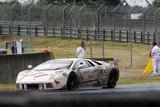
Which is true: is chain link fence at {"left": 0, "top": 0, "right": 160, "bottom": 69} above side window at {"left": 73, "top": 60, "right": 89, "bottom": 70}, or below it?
above

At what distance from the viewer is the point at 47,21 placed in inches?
1987

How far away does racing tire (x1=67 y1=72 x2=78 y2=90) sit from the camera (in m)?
15.9

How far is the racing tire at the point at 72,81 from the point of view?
52.2 feet

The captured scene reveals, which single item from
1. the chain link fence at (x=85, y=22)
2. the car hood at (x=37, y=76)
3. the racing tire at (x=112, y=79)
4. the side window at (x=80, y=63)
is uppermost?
the chain link fence at (x=85, y=22)

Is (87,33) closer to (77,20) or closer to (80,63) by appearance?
(77,20)

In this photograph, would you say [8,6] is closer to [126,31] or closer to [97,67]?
[126,31]

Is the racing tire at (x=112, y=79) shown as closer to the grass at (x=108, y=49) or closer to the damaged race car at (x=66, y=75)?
the damaged race car at (x=66, y=75)

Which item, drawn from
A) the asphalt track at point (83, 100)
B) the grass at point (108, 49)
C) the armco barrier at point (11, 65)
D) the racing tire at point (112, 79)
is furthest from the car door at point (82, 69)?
the asphalt track at point (83, 100)

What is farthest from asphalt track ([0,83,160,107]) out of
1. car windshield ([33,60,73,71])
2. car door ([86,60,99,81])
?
car door ([86,60,99,81])

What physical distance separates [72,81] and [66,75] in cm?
48

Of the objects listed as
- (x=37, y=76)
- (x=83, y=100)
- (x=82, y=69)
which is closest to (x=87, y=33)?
(x=82, y=69)

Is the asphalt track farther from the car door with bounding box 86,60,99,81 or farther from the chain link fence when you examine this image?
the chain link fence

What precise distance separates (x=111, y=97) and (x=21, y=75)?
14.9m

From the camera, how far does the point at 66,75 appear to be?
621 inches
